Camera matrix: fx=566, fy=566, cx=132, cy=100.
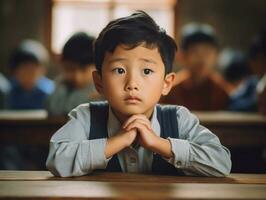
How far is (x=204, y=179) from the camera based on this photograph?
1465 millimetres

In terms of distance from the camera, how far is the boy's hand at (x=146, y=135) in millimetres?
1480

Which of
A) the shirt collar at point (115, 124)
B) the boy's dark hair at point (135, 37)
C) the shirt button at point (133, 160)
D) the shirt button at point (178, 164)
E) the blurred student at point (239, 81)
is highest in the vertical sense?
the boy's dark hair at point (135, 37)

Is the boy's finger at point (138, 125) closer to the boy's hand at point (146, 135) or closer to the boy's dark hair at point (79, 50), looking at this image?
the boy's hand at point (146, 135)

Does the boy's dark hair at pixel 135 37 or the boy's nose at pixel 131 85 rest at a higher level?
the boy's dark hair at pixel 135 37

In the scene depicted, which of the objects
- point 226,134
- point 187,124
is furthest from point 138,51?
point 226,134

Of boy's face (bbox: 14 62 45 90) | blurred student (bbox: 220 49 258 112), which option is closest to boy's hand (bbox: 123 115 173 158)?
blurred student (bbox: 220 49 258 112)

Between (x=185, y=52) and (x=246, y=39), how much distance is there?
282cm

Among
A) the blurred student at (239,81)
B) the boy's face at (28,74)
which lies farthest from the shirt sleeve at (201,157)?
the boy's face at (28,74)

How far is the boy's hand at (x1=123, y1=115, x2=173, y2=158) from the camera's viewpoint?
1.48 meters

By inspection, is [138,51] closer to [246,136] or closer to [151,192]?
[151,192]

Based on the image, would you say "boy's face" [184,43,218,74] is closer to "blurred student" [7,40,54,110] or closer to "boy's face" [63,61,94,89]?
"boy's face" [63,61,94,89]

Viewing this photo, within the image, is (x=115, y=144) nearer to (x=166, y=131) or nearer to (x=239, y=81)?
(x=166, y=131)

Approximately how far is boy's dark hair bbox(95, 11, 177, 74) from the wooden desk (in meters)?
0.33

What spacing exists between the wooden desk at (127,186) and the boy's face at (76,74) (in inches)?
83.1
